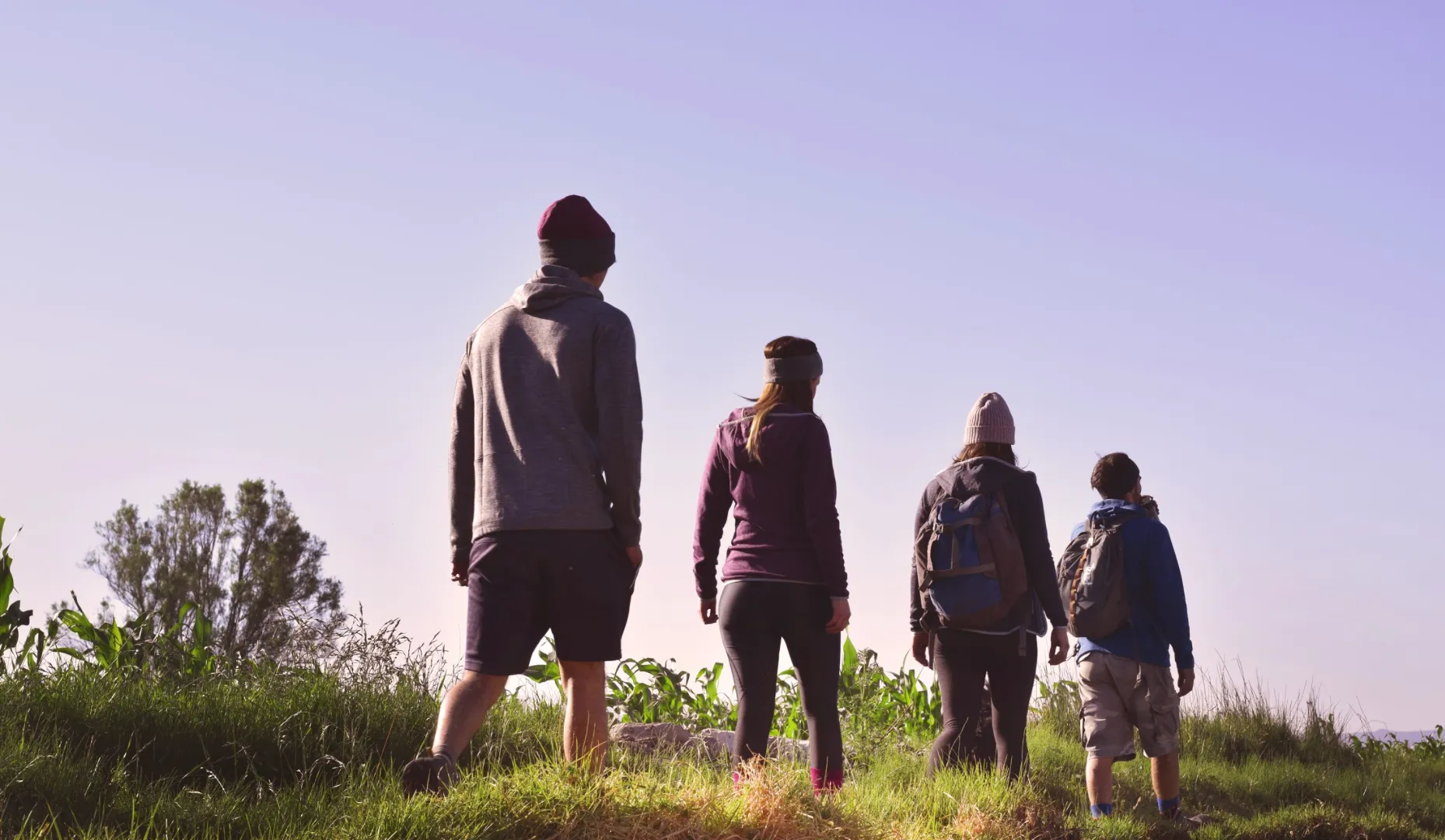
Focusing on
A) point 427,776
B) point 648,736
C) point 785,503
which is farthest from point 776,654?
point 648,736

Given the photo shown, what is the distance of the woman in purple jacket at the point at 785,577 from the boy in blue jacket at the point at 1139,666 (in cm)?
197

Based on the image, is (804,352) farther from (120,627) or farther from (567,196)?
(120,627)

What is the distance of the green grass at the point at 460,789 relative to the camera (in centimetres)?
501

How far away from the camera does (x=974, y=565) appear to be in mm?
7160

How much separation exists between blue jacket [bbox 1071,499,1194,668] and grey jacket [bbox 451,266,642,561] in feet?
11.2

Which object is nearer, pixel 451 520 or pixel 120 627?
pixel 451 520

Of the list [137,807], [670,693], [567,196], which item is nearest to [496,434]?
[567,196]

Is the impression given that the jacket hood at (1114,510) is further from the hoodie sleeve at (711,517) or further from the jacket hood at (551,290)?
the jacket hood at (551,290)

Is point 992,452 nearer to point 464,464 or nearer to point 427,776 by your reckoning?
point 464,464

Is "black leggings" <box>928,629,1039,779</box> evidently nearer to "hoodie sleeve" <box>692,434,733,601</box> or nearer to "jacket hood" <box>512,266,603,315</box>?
"hoodie sleeve" <box>692,434,733,601</box>

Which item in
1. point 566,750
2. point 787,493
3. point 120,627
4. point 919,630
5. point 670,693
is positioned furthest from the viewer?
point 670,693

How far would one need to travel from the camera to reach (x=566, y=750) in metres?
5.37

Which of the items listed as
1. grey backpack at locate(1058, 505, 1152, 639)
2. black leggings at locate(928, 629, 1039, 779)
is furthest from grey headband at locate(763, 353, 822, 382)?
grey backpack at locate(1058, 505, 1152, 639)

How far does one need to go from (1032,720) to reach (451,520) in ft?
25.0
